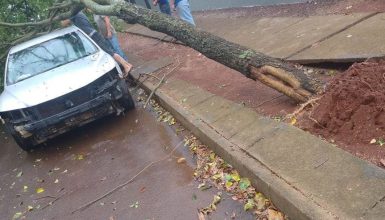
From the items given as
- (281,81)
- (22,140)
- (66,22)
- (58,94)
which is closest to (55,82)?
(58,94)

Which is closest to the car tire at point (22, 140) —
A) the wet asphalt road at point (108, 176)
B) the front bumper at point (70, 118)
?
the front bumper at point (70, 118)

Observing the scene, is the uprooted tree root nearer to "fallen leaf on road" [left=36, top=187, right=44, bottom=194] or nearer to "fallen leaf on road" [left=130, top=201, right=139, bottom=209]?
"fallen leaf on road" [left=130, top=201, right=139, bottom=209]

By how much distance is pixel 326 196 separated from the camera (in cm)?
322

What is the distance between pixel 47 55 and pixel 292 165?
5375 mm

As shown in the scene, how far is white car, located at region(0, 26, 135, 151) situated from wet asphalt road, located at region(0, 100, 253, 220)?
1.21 feet

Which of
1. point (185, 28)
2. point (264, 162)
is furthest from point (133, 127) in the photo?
point (264, 162)

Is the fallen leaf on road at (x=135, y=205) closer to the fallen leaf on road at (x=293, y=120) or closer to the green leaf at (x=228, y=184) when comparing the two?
the green leaf at (x=228, y=184)

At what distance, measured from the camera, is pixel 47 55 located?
7527 mm

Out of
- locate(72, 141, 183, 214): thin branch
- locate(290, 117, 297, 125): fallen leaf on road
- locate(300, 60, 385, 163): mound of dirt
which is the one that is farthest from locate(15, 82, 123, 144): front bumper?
locate(300, 60, 385, 163): mound of dirt

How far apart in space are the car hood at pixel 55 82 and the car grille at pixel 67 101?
10 centimetres

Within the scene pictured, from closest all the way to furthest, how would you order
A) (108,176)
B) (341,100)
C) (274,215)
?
(274,215), (341,100), (108,176)

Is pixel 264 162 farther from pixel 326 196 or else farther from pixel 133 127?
pixel 133 127

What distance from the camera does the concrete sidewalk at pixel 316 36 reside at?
571cm

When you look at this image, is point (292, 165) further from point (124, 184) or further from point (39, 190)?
point (39, 190)
